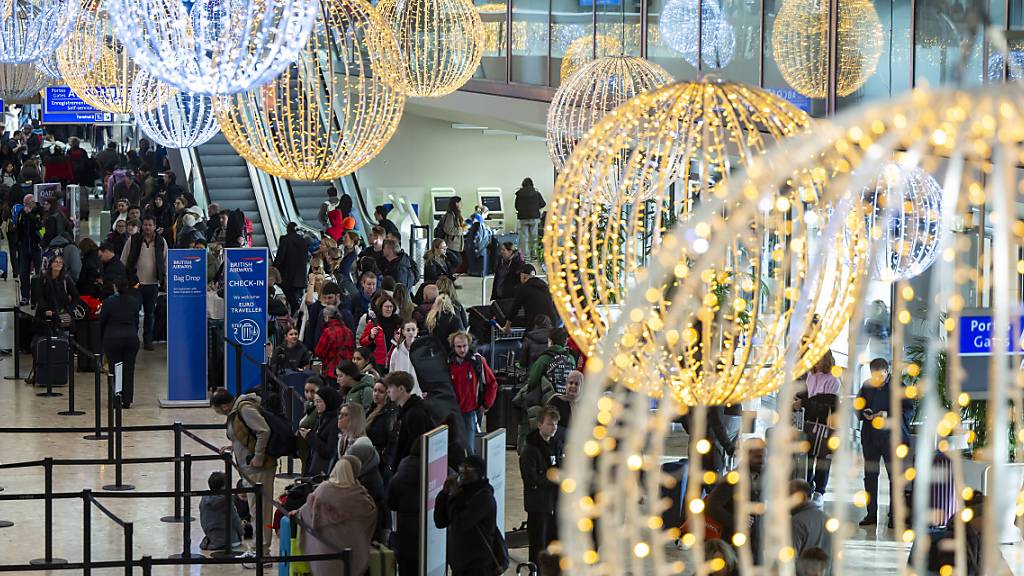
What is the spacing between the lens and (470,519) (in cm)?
816

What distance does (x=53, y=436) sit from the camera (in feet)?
44.0

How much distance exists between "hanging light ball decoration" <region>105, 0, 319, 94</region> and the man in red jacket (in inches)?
189

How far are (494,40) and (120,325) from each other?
798 cm

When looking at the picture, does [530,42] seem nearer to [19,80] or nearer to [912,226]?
[19,80]

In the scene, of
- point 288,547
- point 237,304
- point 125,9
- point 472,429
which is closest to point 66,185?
point 237,304

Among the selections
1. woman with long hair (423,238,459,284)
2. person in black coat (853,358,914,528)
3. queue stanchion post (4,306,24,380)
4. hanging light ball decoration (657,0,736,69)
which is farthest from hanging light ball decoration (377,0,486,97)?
person in black coat (853,358,914,528)

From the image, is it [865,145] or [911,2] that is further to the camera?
[911,2]

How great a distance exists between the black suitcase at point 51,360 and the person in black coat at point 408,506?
722cm

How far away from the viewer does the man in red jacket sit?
10.9 m

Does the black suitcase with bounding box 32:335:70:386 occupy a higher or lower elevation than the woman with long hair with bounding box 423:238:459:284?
lower

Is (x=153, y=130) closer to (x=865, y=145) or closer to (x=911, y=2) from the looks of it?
(x=911, y=2)

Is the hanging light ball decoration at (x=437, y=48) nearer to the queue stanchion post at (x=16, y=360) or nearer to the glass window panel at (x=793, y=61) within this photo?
the glass window panel at (x=793, y=61)

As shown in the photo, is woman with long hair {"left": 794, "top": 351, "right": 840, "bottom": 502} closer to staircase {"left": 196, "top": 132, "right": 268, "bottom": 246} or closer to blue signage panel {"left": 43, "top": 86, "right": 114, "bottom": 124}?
staircase {"left": 196, "top": 132, "right": 268, "bottom": 246}

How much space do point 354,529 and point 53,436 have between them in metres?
5.71
